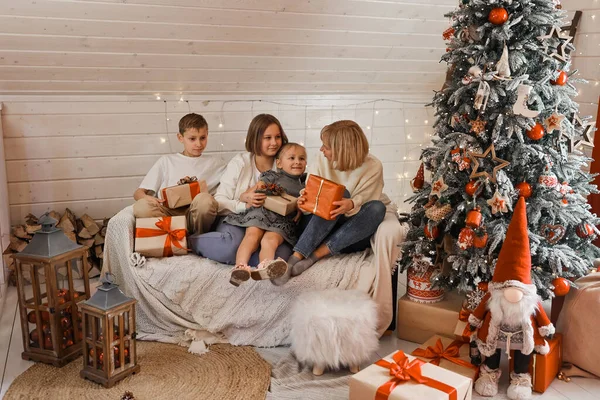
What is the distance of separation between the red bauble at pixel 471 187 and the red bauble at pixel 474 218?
0.08 m

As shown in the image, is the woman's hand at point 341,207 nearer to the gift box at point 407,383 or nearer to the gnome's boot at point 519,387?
the gift box at point 407,383

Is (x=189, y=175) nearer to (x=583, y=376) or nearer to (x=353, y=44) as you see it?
(x=353, y=44)

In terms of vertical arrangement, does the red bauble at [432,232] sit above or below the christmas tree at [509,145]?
below

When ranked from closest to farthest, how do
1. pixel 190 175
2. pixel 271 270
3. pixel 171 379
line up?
pixel 171 379 < pixel 271 270 < pixel 190 175

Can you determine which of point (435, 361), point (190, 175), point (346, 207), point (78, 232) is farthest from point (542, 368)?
point (78, 232)

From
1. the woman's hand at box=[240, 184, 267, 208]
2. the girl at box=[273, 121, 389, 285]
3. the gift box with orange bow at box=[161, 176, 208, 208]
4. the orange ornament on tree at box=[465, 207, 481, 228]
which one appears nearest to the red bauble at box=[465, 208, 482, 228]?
the orange ornament on tree at box=[465, 207, 481, 228]

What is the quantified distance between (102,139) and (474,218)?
7.51ft

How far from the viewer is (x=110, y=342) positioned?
7.65ft

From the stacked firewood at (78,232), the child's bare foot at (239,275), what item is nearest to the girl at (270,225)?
the child's bare foot at (239,275)

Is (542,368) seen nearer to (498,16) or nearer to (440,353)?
(440,353)

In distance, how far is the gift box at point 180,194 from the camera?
3041 millimetres

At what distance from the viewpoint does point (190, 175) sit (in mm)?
3350

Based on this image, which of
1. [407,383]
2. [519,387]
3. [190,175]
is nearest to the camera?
[407,383]

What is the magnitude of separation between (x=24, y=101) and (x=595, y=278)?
3.11 metres
